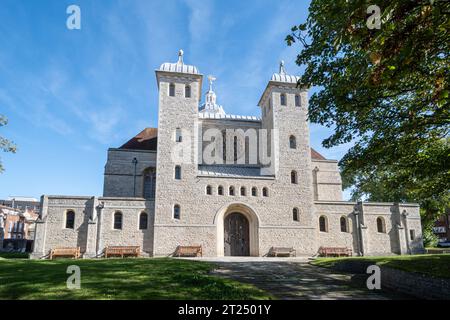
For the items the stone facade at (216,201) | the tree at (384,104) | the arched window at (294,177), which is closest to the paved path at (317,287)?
the tree at (384,104)

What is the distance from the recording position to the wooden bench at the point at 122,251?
2092cm

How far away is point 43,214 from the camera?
21250mm

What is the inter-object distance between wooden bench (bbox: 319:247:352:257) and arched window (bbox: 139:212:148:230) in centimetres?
1266

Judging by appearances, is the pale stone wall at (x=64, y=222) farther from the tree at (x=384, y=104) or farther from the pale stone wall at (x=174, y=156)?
the tree at (x=384, y=104)

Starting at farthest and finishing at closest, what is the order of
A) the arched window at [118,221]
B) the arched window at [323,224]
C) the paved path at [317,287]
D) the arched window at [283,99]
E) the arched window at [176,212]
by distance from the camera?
the arched window at [283,99], the arched window at [323,224], the arched window at [176,212], the arched window at [118,221], the paved path at [317,287]

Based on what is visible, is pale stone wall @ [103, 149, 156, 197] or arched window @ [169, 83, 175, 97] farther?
pale stone wall @ [103, 149, 156, 197]

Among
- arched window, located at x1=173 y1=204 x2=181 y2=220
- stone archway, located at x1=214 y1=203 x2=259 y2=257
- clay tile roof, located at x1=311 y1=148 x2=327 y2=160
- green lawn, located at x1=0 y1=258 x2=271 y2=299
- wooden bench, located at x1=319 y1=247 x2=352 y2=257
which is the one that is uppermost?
clay tile roof, located at x1=311 y1=148 x2=327 y2=160

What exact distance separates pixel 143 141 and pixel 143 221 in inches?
355

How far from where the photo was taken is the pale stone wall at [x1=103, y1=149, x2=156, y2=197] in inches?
993

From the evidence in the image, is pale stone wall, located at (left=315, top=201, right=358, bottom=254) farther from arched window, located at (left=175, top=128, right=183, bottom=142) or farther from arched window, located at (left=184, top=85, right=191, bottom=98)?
arched window, located at (left=184, top=85, right=191, bottom=98)

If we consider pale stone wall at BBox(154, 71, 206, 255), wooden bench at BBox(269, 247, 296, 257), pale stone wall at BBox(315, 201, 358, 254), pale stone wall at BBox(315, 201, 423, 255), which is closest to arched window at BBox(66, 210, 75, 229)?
pale stone wall at BBox(154, 71, 206, 255)

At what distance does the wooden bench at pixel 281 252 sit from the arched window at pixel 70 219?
13788 mm

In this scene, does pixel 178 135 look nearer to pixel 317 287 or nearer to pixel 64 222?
pixel 64 222

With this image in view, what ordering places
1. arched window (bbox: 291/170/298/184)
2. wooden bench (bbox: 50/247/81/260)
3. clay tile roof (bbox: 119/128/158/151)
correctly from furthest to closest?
clay tile roof (bbox: 119/128/158/151) → arched window (bbox: 291/170/298/184) → wooden bench (bbox: 50/247/81/260)
